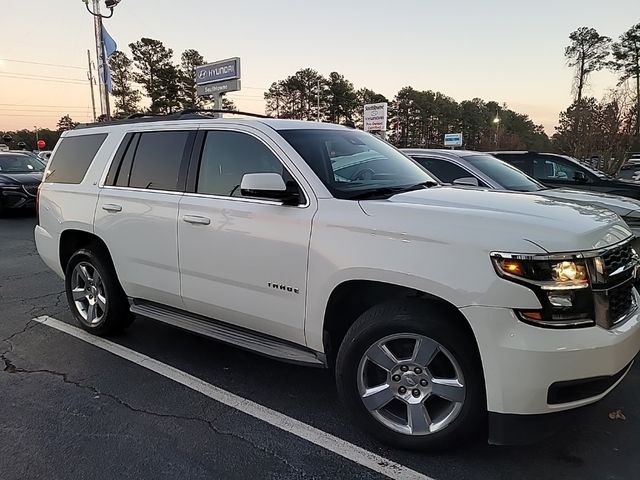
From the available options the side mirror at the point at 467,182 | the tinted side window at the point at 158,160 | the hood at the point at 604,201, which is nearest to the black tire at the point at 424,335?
the tinted side window at the point at 158,160

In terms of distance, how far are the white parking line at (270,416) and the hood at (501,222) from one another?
1.25m

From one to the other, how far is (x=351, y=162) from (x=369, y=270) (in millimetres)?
1120

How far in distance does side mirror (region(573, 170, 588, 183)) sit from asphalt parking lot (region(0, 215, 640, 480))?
5.56 m

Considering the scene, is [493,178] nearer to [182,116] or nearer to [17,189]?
[182,116]

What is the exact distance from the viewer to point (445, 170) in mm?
7031

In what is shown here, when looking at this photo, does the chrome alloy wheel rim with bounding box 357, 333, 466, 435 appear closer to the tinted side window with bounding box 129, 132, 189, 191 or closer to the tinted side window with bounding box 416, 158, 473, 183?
the tinted side window with bounding box 129, 132, 189, 191

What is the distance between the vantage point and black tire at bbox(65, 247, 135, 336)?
4488 millimetres

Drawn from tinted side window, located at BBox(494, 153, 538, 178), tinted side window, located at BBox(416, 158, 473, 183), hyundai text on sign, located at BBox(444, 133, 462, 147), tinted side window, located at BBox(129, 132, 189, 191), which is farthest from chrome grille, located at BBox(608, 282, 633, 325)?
hyundai text on sign, located at BBox(444, 133, 462, 147)

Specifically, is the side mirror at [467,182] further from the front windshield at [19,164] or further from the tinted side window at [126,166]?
the front windshield at [19,164]

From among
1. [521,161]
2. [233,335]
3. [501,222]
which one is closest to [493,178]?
[521,161]

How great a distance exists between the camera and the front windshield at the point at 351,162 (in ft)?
11.0

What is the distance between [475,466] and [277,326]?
4.67ft

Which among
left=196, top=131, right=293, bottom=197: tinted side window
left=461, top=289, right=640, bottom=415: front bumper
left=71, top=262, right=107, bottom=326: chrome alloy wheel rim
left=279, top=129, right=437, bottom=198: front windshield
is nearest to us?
left=461, top=289, right=640, bottom=415: front bumper

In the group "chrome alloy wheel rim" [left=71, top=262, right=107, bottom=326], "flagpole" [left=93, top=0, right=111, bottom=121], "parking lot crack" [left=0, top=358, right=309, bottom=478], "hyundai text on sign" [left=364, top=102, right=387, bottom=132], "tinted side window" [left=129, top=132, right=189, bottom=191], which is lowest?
"parking lot crack" [left=0, top=358, right=309, bottom=478]
